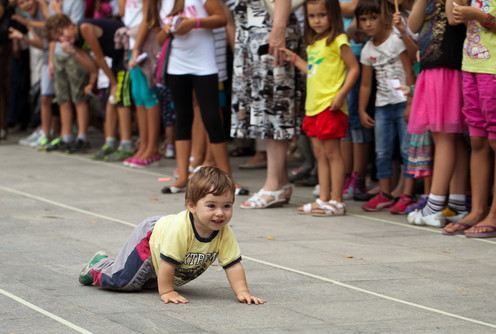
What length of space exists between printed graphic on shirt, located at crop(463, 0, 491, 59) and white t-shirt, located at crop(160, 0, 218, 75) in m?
2.68

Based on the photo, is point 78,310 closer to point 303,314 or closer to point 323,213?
point 303,314

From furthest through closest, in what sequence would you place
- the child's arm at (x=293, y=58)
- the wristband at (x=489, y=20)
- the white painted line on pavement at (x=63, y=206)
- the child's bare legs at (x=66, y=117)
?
the child's bare legs at (x=66, y=117) → the child's arm at (x=293, y=58) → the white painted line on pavement at (x=63, y=206) → the wristband at (x=489, y=20)

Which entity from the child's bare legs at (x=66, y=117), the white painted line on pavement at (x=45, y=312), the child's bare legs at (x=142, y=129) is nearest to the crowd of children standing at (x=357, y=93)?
the child's bare legs at (x=142, y=129)

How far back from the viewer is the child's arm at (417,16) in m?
7.55

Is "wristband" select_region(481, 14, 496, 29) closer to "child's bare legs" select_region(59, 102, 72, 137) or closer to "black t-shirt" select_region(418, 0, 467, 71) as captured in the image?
"black t-shirt" select_region(418, 0, 467, 71)

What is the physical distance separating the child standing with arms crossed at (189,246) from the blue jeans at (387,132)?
3.40 meters

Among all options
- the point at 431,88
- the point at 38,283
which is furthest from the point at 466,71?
the point at 38,283

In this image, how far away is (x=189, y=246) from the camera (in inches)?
203

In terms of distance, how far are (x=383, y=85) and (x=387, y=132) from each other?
1.29 feet

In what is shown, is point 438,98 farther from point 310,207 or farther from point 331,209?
point 310,207

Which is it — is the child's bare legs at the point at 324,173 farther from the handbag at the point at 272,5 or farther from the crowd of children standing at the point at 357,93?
the handbag at the point at 272,5

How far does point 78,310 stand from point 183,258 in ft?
1.93

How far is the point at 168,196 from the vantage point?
356 inches

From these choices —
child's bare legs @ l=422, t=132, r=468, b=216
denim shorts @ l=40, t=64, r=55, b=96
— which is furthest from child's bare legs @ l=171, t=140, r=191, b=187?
denim shorts @ l=40, t=64, r=55, b=96
